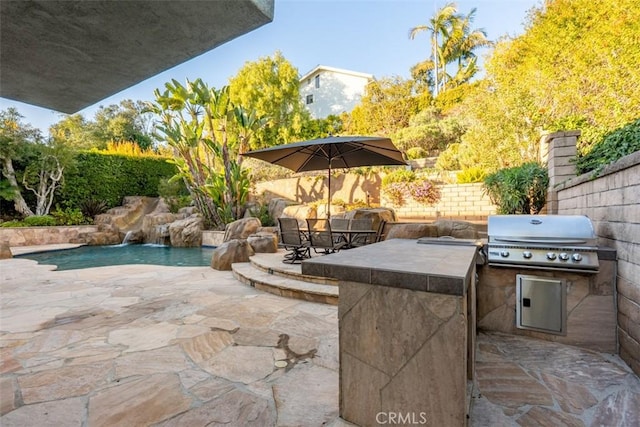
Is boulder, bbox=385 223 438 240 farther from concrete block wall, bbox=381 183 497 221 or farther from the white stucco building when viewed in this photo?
the white stucco building

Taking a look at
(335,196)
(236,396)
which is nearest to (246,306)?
(236,396)

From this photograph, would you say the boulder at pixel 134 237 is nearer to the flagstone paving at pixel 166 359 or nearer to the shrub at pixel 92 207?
the shrub at pixel 92 207

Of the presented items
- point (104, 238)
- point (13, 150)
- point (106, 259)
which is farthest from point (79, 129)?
point (106, 259)

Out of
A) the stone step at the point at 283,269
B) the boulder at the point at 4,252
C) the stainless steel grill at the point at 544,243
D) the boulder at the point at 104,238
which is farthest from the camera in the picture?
the boulder at the point at 104,238

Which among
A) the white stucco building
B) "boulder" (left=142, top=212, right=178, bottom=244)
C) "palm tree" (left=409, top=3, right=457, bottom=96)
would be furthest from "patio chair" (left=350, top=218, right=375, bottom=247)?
"palm tree" (left=409, top=3, right=457, bottom=96)

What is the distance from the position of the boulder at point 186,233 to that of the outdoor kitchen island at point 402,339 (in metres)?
10.3

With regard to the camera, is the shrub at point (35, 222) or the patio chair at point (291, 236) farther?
the shrub at point (35, 222)

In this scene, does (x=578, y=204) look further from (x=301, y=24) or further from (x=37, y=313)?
(x=301, y=24)

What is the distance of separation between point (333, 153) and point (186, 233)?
7.47m

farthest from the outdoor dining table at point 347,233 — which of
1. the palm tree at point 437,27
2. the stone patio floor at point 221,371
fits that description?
the palm tree at point 437,27

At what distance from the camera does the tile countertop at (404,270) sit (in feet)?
4.10

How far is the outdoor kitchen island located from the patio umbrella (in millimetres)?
3490

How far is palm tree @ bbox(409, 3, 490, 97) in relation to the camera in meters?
21.1

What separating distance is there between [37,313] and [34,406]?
7.54ft
